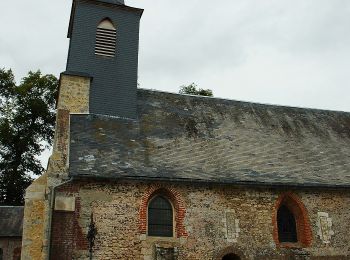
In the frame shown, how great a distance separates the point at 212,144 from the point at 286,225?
3.89 meters

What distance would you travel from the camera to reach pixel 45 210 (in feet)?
42.0

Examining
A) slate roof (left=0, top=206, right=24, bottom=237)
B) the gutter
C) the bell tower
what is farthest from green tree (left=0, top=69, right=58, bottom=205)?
the gutter

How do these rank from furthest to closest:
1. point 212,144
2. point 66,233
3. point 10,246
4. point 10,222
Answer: point 10,222
point 10,246
point 212,144
point 66,233

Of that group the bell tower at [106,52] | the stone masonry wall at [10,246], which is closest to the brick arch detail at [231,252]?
the bell tower at [106,52]

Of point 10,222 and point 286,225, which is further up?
point 10,222

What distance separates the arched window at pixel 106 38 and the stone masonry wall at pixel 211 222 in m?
6.41

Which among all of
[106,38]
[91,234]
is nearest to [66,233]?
[91,234]

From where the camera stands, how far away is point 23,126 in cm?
2684

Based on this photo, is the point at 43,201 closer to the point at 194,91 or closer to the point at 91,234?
the point at 91,234

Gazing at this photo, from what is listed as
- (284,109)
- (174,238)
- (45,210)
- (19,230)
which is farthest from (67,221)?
(19,230)

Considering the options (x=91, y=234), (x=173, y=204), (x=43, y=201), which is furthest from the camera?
(x=173, y=204)

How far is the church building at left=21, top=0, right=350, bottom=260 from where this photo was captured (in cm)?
1242

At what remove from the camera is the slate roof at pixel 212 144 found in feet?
44.3

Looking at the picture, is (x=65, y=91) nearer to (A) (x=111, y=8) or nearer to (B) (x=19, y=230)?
(A) (x=111, y=8)
